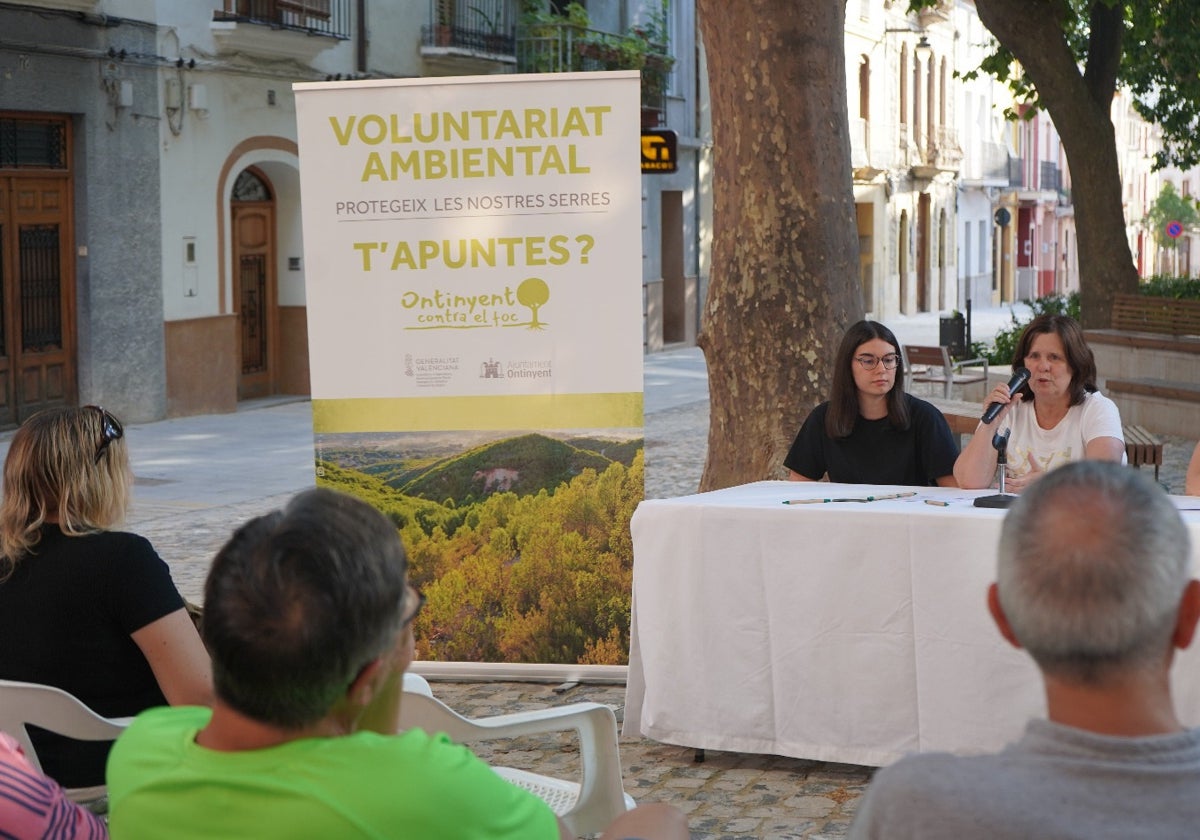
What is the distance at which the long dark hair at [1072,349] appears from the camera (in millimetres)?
5684

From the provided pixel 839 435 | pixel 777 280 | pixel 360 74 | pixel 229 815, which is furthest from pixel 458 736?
pixel 360 74

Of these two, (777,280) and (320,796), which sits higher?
(777,280)

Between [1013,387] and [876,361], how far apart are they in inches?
18.6

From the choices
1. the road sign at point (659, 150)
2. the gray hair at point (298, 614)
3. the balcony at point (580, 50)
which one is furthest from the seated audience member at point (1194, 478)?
the balcony at point (580, 50)

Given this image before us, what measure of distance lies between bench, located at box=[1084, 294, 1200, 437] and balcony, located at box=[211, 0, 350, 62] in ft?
28.7

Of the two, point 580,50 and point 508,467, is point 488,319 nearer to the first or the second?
point 508,467

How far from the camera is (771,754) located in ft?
17.5

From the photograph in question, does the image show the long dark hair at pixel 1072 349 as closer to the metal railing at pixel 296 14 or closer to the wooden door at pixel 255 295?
the metal railing at pixel 296 14

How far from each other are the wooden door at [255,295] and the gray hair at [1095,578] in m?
17.5

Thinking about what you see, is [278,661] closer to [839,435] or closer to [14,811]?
[14,811]

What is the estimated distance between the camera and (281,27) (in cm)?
1798

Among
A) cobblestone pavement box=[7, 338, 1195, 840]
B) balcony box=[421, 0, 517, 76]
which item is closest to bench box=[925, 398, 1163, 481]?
cobblestone pavement box=[7, 338, 1195, 840]

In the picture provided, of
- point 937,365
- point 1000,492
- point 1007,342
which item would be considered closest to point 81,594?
point 1000,492

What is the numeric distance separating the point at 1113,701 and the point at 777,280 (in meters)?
6.33
